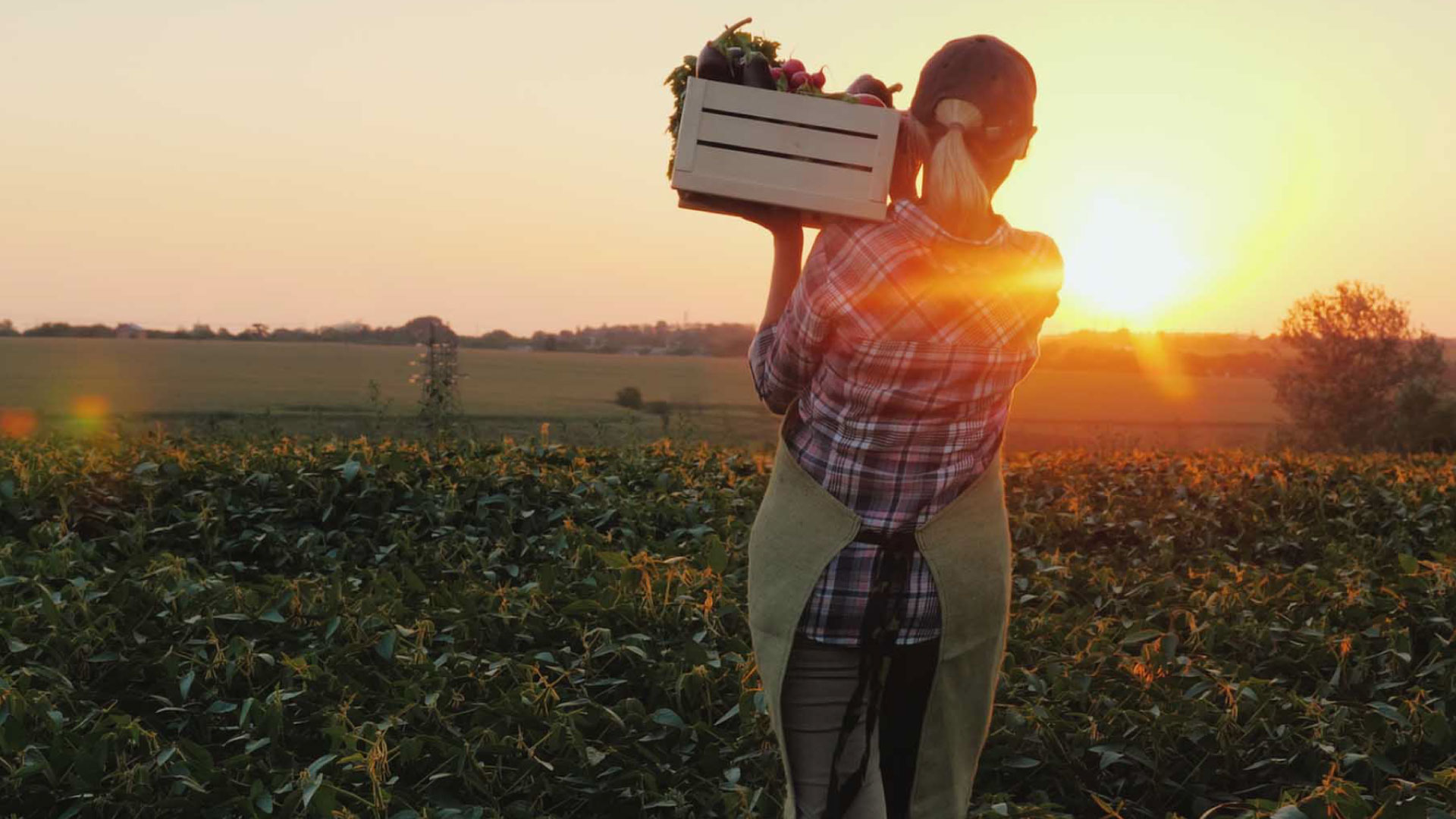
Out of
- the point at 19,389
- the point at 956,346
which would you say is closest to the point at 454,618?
the point at 956,346

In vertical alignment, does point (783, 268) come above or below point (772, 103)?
below

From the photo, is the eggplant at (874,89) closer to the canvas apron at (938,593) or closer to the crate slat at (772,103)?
the crate slat at (772,103)

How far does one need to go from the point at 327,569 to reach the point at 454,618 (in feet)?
4.48

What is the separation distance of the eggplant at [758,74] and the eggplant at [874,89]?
0.52ft

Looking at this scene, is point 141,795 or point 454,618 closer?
point 141,795

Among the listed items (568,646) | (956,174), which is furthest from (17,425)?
(956,174)

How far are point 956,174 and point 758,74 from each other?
21.3 inches

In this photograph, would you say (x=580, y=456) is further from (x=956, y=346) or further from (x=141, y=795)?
(x=956, y=346)

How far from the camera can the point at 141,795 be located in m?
3.47

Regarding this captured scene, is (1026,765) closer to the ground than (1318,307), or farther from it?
closer to the ground

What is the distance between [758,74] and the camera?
7.77ft

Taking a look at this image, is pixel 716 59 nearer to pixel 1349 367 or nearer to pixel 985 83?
pixel 985 83

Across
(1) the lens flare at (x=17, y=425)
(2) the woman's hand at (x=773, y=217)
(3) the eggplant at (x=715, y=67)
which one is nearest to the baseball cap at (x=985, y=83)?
(2) the woman's hand at (x=773, y=217)

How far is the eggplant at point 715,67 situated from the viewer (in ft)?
7.82
